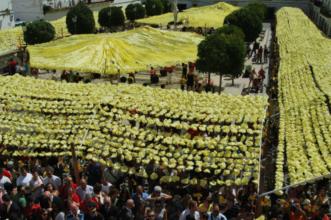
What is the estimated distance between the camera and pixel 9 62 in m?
19.6

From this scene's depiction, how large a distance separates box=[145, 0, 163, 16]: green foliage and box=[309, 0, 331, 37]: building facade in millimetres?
14914

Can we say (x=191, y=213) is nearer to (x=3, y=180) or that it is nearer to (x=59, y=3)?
(x=3, y=180)

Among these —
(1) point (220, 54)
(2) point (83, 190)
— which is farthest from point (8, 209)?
(1) point (220, 54)

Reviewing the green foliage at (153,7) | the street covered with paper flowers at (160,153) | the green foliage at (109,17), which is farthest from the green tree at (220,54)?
the green foliage at (153,7)

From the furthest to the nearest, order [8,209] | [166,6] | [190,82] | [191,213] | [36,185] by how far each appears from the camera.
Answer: [166,6] → [190,82] → [36,185] → [8,209] → [191,213]

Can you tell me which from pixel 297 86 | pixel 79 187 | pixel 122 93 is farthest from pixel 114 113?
pixel 297 86

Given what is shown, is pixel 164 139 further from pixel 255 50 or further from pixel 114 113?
pixel 255 50

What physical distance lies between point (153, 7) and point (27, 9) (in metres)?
11.5

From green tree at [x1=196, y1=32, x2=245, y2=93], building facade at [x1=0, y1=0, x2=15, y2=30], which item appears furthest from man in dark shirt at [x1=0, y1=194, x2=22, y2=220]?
building facade at [x1=0, y1=0, x2=15, y2=30]

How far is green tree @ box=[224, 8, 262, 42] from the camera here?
25.3 m

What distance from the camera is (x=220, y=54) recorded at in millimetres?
16656

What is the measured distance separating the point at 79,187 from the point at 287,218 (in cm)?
392

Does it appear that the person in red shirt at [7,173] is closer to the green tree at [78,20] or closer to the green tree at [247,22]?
the green tree at [247,22]

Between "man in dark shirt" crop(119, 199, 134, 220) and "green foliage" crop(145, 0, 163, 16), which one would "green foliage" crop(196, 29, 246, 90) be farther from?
"green foliage" crop(145, 0, 163, 16)
